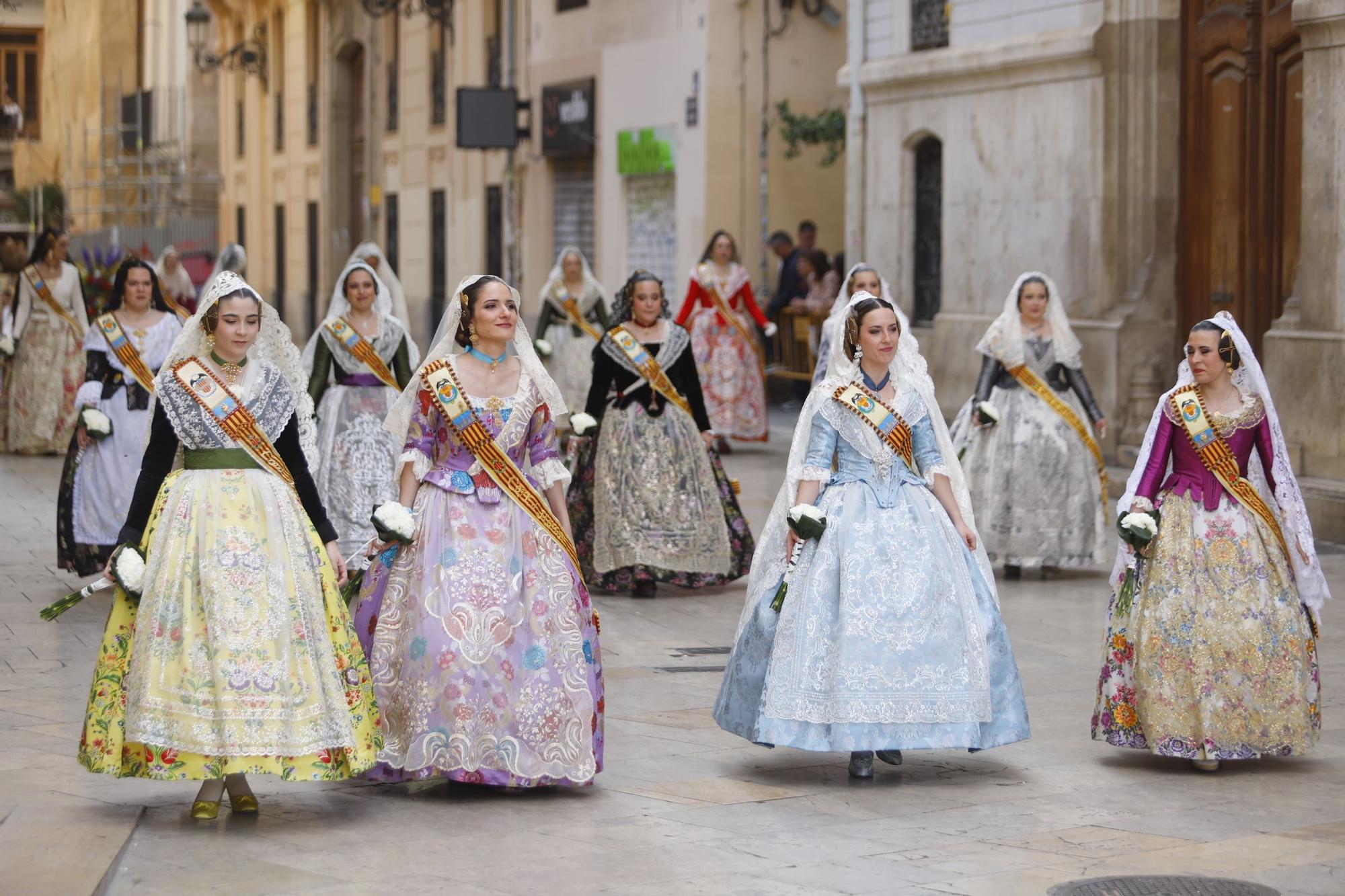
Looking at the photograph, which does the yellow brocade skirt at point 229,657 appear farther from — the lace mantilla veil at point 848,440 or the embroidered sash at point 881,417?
the embroidered sash at point 881,417

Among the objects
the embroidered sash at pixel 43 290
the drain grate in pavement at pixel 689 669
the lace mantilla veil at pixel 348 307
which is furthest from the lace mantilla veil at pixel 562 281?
the drain grate in pavement at pixel 689 669

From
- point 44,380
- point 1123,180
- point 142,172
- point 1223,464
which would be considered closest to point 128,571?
point 1223,464

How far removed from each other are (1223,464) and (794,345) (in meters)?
15.5

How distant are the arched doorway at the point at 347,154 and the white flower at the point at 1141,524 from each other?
32682 millimetres

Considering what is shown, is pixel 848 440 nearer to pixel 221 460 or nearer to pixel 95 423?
pixel 221 460

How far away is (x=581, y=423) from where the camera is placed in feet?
37.8

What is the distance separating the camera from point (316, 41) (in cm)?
4081

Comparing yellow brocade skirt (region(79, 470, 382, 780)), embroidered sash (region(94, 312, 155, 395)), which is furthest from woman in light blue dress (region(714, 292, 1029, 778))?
embroidered sash (region(94, 312, 155, 395))

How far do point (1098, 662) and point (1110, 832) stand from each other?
3.17 m

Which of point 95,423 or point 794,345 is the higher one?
point 794,345

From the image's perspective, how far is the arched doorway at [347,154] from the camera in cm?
3953

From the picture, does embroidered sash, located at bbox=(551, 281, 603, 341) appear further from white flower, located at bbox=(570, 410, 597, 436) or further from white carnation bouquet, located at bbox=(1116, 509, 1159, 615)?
white carnation bouquet, located at bbox=(1116, 509, 1159, 615)

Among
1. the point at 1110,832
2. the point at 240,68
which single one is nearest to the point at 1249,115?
the point at 1110,832

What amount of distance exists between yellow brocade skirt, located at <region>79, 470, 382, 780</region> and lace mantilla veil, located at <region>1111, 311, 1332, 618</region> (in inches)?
112
